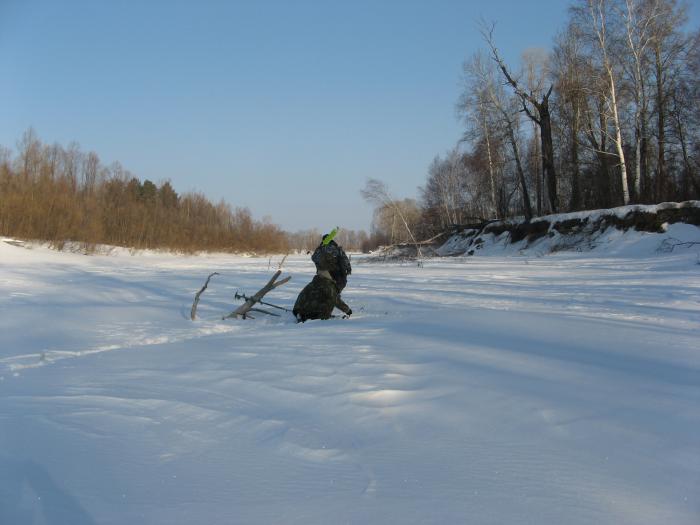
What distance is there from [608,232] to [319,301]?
1453 cm

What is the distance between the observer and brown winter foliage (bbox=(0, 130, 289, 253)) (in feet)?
115

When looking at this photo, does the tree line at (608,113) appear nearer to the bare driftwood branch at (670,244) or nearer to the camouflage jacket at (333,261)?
the bare driftwood branch at (670,244)

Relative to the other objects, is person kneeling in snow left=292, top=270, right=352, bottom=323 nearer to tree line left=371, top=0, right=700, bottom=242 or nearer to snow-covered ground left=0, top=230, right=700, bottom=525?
snow-covered ground left=0, top=230, right=700, bottom=525

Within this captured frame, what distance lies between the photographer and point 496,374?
3320 millimetres

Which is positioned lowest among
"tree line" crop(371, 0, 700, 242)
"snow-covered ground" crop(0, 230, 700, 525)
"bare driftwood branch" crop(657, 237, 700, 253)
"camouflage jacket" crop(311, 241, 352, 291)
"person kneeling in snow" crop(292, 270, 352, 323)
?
"snow-covered ground" crop(0, 230, 700, 525)

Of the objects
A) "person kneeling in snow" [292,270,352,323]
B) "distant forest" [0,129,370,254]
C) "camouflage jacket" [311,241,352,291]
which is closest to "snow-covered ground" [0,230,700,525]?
"person kneeling in snow" [292,270,352,323]

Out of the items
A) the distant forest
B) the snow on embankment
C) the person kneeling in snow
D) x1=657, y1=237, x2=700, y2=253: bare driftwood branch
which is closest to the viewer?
the person kneeling in snow

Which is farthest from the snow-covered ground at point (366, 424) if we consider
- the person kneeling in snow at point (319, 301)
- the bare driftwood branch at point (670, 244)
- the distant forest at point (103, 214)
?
the distant forest at point (103, 214)

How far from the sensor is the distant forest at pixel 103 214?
3497 centimetres

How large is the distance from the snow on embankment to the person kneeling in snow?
475 inches

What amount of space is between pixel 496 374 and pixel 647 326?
102 inches

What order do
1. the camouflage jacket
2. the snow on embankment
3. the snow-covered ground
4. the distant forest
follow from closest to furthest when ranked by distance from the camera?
1. the snow-covered ground
2. the camouflage jacket
3. the snow on embankment
4. the distant forest

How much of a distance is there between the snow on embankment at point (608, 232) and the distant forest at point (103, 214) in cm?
3184

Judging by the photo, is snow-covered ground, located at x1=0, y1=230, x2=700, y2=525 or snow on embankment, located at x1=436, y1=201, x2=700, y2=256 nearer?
snow-covered ground, located at x1=0, y1=230, x2=700, y2=525
